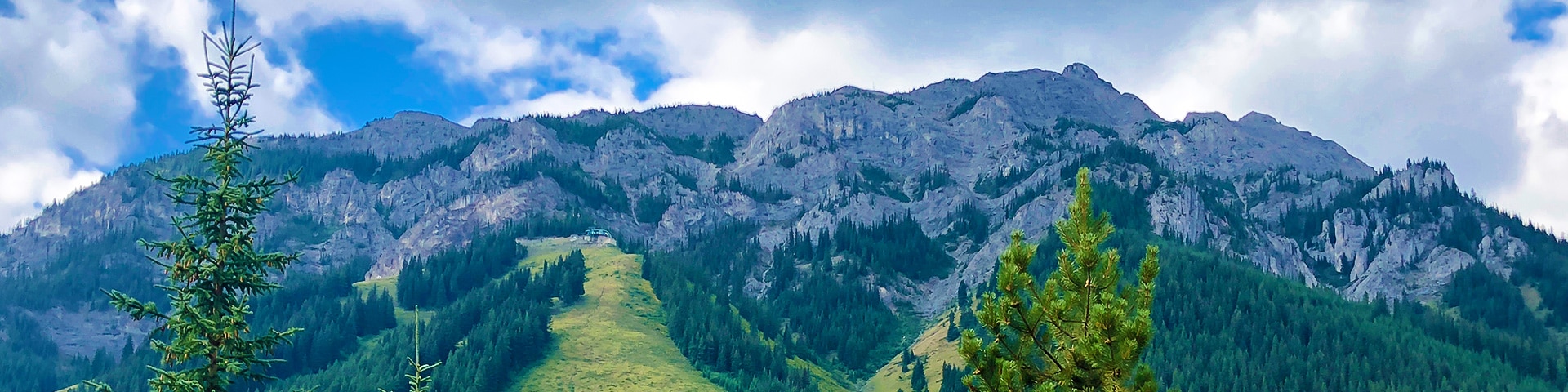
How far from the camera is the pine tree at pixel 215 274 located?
96.0 ft

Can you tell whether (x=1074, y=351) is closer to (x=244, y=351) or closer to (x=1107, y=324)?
(x=1107, y=324)

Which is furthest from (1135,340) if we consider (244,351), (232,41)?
(232,41)

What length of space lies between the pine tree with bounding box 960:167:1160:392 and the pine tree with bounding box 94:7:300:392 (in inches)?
681

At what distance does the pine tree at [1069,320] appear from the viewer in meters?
25.4

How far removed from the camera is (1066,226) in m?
27.2

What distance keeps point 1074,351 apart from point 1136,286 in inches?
81.7

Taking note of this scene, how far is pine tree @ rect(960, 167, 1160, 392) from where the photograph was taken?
83.3 feet

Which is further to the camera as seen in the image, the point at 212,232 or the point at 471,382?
the point at 471,382

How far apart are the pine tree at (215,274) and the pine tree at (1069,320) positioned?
1731 centimetres

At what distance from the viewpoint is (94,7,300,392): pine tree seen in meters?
29.3

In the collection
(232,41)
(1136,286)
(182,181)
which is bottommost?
(1136,286)

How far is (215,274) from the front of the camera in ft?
98.0

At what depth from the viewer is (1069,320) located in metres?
26.5

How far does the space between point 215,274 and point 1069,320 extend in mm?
20407
